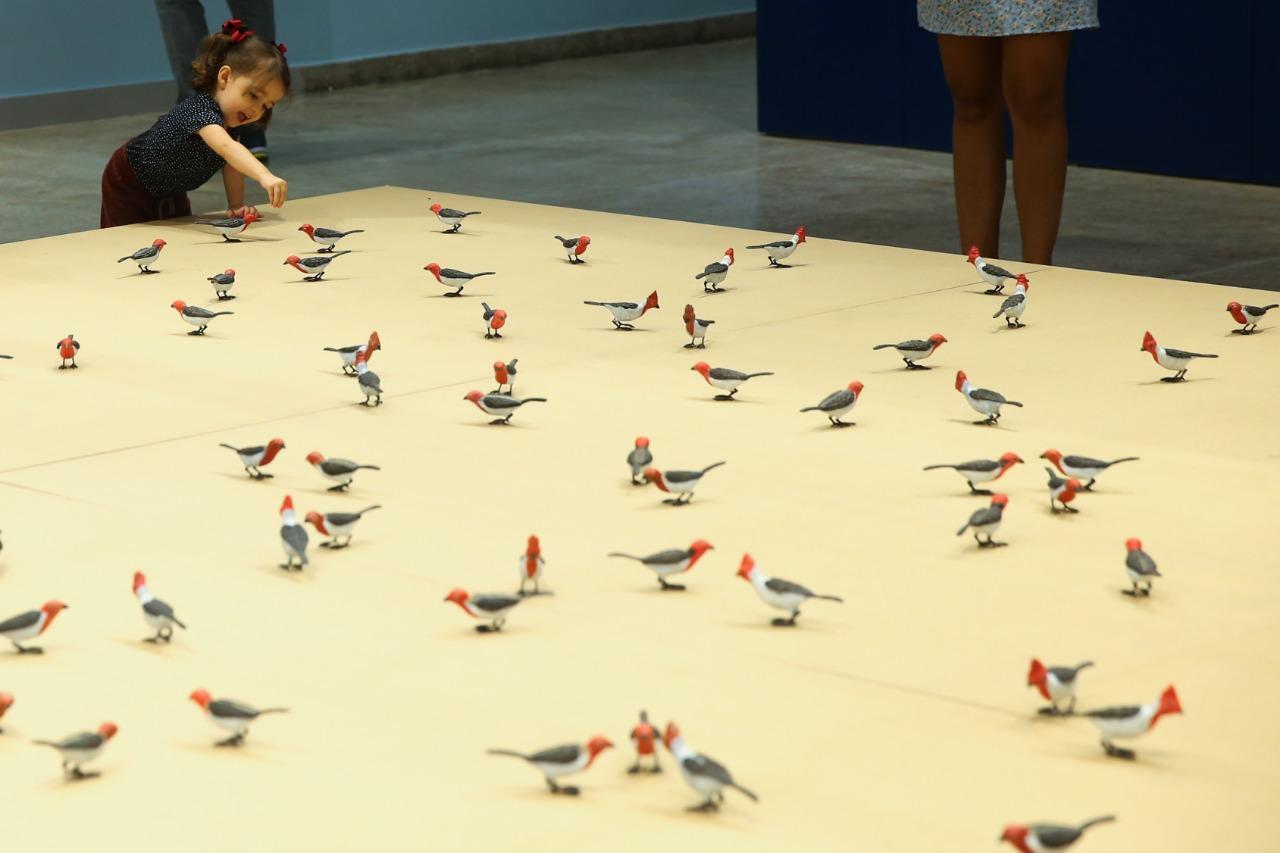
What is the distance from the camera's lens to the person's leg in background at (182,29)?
873 centimetres

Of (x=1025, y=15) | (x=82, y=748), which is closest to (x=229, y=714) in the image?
(x=82, y=748)

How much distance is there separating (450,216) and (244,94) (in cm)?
83

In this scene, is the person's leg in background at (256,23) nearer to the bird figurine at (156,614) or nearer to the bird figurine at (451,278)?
the bird figurine at (451,278)

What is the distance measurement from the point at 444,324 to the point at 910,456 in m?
1.31

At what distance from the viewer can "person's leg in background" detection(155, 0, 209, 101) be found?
8734 mm

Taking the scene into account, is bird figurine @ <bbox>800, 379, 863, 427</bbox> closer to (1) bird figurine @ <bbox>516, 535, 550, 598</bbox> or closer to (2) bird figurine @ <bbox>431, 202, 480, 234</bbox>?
(1) bird figurine @ <bbox>516, 535, 550, 598</bbox>

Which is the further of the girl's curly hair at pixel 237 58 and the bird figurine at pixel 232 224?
the girl's curly hair at pixel 237 58

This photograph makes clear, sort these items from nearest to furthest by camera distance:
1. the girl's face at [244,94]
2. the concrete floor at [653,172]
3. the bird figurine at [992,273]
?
the bird figurine at [992,273] < the girl's face at [244,94] < the concrete floor at [653,172]

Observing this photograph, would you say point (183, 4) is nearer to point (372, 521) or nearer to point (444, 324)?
point (444, 324)

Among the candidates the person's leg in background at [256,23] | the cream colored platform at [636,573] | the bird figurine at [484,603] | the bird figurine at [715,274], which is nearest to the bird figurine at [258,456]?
the cream colored platform at [636,573]

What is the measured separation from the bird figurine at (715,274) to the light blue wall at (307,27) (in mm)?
6767

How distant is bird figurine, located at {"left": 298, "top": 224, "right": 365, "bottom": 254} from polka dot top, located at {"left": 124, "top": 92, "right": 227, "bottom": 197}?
0.59 metres

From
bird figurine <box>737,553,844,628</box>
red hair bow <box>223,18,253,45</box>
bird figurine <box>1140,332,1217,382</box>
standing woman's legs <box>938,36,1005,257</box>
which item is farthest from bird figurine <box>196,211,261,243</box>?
bird figurine <box>737,553,844,628</box>

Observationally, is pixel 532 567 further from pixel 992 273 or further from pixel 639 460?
pixel 992 273
